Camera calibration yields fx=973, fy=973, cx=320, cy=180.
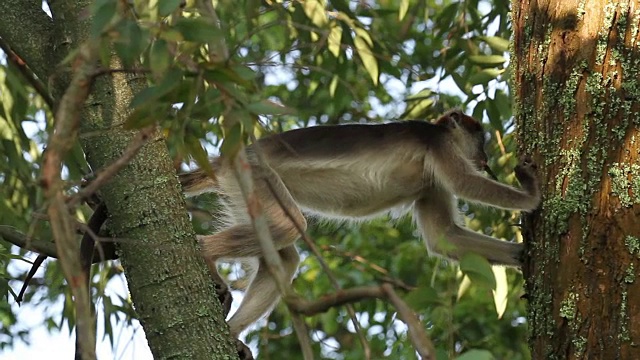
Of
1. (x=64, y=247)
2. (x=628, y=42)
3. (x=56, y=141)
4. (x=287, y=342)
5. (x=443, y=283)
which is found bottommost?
(x=287, y=342)

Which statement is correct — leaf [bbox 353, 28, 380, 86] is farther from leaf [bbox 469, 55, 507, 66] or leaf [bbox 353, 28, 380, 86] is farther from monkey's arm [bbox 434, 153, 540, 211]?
monkey's arm [bbox 434, 153, 540, 211]

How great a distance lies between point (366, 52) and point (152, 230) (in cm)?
240

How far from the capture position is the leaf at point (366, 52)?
17.3ft

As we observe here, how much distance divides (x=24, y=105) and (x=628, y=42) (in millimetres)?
3205

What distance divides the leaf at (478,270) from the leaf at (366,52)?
3.00m

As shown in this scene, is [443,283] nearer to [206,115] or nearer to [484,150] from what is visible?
[484,150]

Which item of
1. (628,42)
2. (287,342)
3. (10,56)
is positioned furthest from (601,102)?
(287,342)

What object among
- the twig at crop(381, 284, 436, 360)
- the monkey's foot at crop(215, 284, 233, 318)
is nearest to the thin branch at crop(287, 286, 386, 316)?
the twig at crop(381, 284, 436, 360)

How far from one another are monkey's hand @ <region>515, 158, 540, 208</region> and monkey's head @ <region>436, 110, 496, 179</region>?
4.92 feet

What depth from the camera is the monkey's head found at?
514cm

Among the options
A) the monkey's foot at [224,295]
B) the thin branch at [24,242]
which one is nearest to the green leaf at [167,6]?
the thin branch at [24,242]

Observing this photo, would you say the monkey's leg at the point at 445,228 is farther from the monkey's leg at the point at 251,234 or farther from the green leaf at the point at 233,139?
the green leaf at the point at 233,139

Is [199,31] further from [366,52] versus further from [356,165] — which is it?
[366,52]

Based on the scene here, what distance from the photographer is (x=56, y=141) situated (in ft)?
6.02
